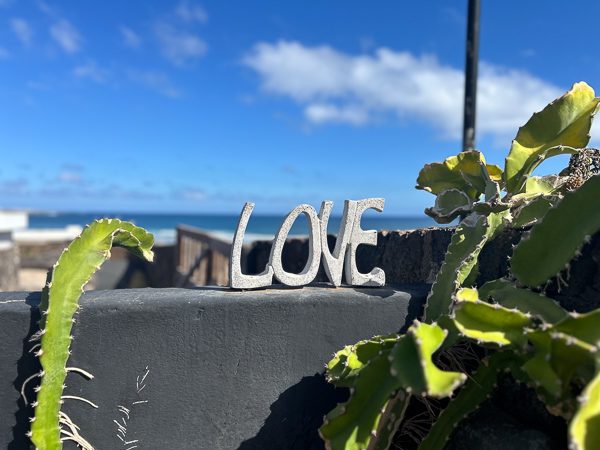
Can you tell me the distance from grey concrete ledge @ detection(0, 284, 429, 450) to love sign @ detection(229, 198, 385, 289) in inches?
3.0

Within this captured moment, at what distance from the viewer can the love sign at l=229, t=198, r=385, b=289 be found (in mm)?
2021

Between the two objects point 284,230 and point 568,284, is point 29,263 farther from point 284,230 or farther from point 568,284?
point 568,284

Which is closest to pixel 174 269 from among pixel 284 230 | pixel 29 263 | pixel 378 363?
pixel 29 263

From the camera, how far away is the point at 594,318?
3.89 ft

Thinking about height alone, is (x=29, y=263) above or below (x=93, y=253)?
below

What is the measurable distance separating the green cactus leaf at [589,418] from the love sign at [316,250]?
1208 mm

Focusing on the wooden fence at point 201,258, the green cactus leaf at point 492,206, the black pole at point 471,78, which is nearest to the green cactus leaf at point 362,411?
the green cactus leaf at point 492,206

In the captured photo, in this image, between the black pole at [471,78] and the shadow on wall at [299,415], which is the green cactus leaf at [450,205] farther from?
the black pole at [471,78]

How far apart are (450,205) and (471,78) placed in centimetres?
142

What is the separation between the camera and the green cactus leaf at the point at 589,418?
1000 millimetres

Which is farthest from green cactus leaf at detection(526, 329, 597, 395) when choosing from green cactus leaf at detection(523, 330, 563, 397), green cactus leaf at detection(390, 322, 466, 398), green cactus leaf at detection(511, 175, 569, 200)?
green cactus leaf at detection(511, 175, 569, 200)

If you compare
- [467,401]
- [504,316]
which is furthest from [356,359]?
[504,316]

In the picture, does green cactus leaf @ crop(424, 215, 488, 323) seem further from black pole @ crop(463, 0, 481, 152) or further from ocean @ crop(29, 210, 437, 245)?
ocean @ crop(29, 210, 437, 245)

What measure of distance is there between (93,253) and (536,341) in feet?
5.22
